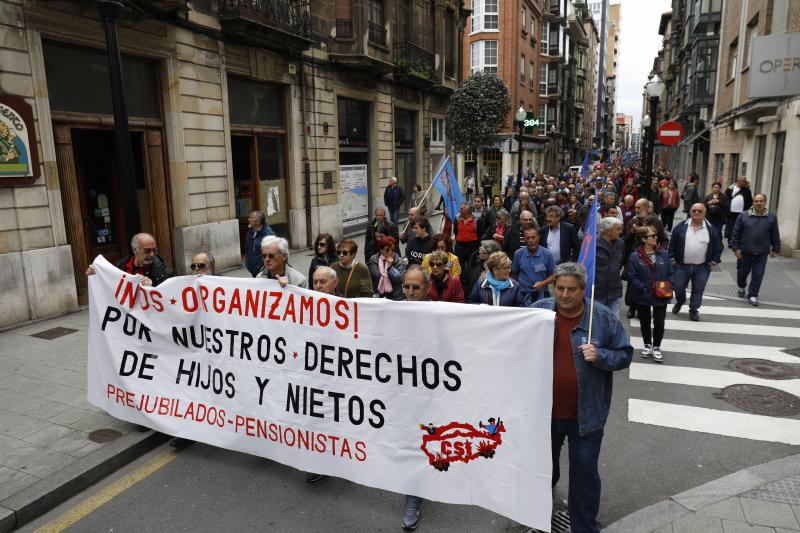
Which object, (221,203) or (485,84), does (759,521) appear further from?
(485,84)

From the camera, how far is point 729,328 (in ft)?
28.2

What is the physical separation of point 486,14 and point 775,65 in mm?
34158

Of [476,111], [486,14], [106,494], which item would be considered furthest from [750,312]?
[486,14]

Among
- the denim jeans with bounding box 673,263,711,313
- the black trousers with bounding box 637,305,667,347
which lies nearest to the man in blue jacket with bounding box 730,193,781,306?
the denim jeans with bounding box 673,263,711,313

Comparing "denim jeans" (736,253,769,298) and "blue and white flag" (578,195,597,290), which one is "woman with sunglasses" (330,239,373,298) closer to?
"blue and white flag" (578,195,597,290)

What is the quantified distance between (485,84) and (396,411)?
24.5m

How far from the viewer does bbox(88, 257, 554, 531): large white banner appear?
3570 mm

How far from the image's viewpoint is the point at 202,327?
470 cm

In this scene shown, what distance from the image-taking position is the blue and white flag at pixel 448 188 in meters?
10.2

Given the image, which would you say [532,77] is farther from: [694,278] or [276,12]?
[694,278]

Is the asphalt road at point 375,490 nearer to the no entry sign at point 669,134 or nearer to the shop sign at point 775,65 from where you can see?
the no entry sign at point 669,134

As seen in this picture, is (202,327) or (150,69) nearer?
(202,327)

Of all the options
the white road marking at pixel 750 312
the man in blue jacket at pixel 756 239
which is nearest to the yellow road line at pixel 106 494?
the white road marking at pixel 750 312

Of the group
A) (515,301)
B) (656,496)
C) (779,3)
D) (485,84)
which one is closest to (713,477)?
(656,496)
